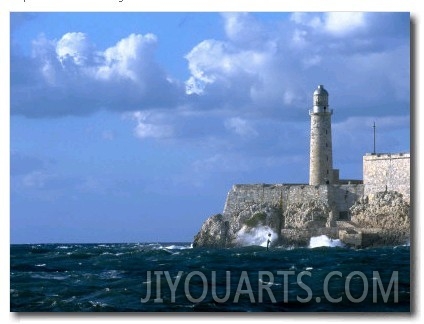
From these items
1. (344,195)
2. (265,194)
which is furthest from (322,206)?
(265,194)

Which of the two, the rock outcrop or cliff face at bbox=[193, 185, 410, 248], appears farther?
cliff face at bbox=[193, 185, 410, 248]

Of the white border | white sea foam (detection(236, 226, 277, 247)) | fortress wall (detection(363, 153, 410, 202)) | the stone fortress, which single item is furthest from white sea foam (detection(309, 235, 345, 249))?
the white border

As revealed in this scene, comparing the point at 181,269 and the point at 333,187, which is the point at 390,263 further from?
the point at 333,187

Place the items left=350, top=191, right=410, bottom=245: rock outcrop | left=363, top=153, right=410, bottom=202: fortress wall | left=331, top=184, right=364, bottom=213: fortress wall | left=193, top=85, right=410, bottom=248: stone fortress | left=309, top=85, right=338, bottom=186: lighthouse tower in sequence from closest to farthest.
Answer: left=363, top=153, right=410, bottom=202: fortress wall → left=350, top=191, right=410, bottom=245: rock outcrop → left=193, top=85, right=410, bottom=248: stone fortress → left=331, top=184, right=364, bottom=213: fortress wall → left=309, top=85, right=338, bottom=186: lighthouse tower

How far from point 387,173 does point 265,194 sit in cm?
499

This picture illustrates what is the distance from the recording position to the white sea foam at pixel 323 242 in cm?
3219

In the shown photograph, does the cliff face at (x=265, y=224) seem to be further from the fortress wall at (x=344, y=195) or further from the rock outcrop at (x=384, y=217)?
the rock outcrop at (x=384, y=217)

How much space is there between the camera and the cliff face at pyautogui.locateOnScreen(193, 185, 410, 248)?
31.9 meters

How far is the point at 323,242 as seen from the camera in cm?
3262

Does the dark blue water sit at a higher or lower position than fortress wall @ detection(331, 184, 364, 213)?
lower

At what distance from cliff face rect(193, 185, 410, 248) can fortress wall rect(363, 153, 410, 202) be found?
0.93ft

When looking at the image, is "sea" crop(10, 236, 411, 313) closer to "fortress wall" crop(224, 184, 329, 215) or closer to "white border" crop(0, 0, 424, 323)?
"white border" crop(0, 0, 424, 323)

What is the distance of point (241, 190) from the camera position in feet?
116
